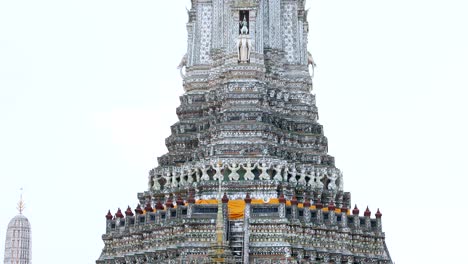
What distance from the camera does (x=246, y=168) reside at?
57688 millimetres

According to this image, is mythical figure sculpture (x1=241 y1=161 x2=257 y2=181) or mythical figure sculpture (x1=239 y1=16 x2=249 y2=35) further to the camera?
mythical figure sculpture (x1=239 y1=16 x2=249 y2=35)

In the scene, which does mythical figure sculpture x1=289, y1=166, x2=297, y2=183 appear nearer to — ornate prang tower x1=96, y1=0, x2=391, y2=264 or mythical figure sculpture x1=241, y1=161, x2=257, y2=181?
ornate prang tower x1=96, y1=0, x2=391, y2=264

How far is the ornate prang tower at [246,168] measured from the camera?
5519cm

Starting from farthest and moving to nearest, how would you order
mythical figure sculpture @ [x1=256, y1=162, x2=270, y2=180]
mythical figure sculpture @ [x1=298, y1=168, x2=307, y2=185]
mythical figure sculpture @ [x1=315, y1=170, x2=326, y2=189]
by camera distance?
mythical figure sculpture @ [x1=315, y1=170, x2=326, y2=189]
mythical figure sculpture @ [x1=298, y1=168, x2=307, y2=185]
mythical figure sculpture @ [x1=256, y1=162, x2=270, y2=180]

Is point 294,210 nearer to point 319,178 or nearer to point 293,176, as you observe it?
point 293,176

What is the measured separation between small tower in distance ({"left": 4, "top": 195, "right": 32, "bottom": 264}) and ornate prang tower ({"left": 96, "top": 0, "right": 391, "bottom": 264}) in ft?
237

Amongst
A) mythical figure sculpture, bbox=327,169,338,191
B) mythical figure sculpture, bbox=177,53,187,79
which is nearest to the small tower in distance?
mythical figure sculpture, bbox=177,53,187,79

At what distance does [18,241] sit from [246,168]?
78.3 metres

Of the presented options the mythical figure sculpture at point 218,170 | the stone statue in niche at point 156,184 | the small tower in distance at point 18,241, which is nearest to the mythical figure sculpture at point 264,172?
the mythical figure sculpture at point 218,170

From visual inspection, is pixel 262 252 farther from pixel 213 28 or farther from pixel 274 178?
pixel 213 28

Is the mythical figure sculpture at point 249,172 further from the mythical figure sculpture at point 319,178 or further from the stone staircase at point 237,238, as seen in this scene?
the mythical figure sculpture at point 319,178

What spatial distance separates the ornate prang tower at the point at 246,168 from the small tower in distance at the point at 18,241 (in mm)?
72372

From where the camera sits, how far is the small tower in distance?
13238cm

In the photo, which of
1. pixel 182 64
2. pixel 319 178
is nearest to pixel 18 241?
pixel 182 64
